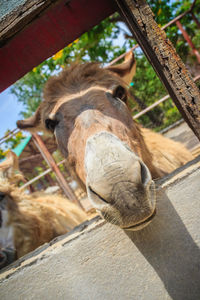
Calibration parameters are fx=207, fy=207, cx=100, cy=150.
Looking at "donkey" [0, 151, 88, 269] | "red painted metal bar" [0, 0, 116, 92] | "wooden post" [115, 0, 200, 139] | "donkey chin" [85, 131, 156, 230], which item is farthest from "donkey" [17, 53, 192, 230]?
"donkey" [0, 151, 88, 269]

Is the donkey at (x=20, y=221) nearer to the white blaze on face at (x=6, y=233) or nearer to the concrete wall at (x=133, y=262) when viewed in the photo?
the white blaze on face at (x=6, y=233)

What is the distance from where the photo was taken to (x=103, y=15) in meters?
1.56

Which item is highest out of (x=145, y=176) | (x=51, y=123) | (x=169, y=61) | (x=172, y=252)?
(x=51, y=123)

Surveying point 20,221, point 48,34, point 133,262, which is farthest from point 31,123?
point 133,262

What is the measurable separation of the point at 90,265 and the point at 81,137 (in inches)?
41.5

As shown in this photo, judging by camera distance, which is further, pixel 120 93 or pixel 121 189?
pixel 120 93

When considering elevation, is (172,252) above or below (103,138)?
below

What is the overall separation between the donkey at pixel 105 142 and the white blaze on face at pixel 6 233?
1207mm

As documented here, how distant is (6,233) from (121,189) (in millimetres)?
2162

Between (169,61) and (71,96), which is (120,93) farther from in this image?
(169,61)

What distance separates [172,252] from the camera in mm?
1116

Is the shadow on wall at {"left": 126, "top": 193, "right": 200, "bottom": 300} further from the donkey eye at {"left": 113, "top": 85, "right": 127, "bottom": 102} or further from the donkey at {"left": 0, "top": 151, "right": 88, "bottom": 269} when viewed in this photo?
the donkey at {"left": 0, "top": 151, "right": 88, "bottom": 269}

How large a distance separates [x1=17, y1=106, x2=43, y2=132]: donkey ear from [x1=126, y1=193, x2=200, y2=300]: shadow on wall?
9.13 ft

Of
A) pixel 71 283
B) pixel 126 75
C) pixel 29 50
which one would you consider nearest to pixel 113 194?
pixel 71 283
